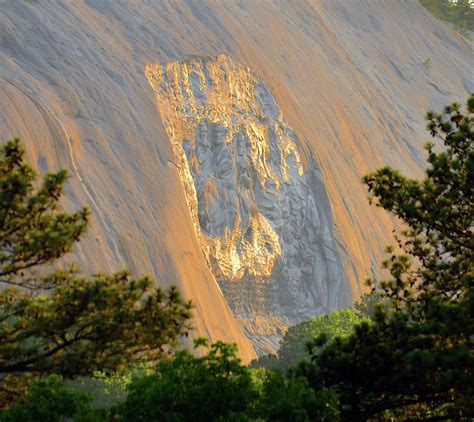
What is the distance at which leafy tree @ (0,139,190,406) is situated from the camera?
622 inches

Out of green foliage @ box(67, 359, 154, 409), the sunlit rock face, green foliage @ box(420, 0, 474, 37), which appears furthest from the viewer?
green foliage @ box(420, 0, 474, 37)

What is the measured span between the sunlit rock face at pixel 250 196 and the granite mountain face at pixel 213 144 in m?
0.07

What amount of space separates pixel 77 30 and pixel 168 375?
108 ft

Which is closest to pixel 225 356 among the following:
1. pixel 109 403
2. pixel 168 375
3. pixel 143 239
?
pixel 168 375

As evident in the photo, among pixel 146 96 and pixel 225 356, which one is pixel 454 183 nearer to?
pixel 225 356

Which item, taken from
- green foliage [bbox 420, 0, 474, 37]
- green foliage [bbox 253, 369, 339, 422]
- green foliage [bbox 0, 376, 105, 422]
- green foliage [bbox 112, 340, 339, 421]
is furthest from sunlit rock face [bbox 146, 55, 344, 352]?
green foliage [bbox 420, 0, 474, 37]

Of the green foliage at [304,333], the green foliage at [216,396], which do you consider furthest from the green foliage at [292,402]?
the green foliage at [304,333]

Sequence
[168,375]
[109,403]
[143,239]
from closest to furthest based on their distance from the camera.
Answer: [168,375]
[109,403]
[143,239]

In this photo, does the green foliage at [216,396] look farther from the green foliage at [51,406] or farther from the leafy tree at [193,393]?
the green foliage at [51,406]

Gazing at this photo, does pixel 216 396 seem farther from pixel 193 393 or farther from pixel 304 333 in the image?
pixel 304 333

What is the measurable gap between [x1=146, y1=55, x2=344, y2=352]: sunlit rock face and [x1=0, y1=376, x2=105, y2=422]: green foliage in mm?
28457

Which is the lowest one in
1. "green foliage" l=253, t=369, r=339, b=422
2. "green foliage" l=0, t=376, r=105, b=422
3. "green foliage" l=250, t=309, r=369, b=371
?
"green foliage" l=253, t=369, r=339, b=422

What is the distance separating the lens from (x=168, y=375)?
14125 mm

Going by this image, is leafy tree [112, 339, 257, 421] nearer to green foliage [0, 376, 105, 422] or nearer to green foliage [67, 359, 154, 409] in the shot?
green foliage [0, 376, 105, 422]
